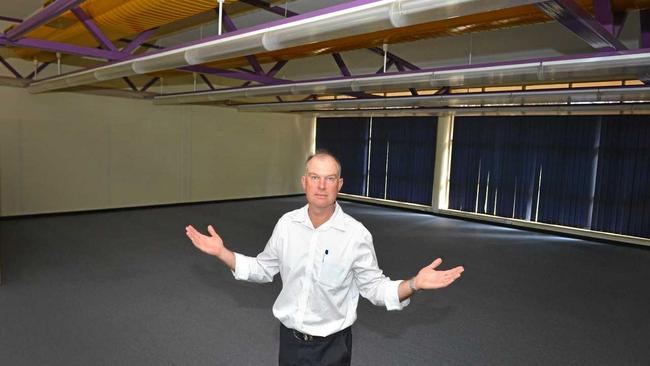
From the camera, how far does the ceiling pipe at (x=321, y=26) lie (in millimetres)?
2031

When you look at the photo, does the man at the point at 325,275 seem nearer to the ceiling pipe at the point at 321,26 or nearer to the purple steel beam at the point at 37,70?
the ceiling pipe at the point at 321,26

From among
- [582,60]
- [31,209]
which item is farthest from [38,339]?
[31,209]

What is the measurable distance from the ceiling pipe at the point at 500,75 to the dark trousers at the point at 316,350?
9.71ft

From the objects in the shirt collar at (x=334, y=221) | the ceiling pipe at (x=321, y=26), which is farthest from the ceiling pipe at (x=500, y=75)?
the shirt collar at (x=334, y=221)

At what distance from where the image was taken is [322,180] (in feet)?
5.48

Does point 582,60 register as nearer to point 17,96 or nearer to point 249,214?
point 249,214

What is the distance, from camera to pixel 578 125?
8.24 m

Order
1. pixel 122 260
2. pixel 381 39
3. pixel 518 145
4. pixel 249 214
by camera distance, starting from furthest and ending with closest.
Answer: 1. pixel 249 214
2. pixel 518 145
3. pixel 122 260
4. pixel 381 39

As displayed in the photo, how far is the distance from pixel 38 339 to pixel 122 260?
7.57ft

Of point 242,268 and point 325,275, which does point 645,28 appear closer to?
point 325,275

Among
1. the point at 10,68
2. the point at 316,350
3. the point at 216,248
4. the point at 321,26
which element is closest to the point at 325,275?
the point at 316,350

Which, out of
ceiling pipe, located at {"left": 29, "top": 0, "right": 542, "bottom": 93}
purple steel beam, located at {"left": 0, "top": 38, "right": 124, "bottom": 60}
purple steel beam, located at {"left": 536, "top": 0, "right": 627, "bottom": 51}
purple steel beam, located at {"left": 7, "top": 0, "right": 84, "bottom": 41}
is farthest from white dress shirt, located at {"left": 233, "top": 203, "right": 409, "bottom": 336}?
purple steel beam, located at {"left": 0, "top": 38, "right": 124, "bottom": 60}

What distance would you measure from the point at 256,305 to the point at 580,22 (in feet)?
11.7

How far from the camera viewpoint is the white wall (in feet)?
26.6
